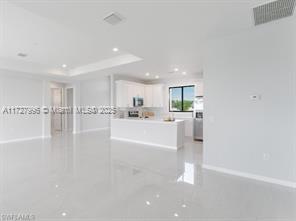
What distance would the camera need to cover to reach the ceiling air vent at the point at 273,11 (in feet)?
A: 7.54

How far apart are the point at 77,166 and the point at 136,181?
153cm

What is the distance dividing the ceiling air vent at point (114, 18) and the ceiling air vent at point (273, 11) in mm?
1995

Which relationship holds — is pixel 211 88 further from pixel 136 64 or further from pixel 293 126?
pixel 136 64

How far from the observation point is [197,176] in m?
3.21

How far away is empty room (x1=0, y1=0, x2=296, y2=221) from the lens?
88.9 inches

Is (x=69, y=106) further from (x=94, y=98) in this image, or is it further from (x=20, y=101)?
(x=20, y=101)

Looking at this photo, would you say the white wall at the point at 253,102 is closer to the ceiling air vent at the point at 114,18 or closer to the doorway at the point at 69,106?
the ceiling air vent at the point at 114,18

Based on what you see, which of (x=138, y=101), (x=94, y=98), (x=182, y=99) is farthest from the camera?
(x=94, y=98)

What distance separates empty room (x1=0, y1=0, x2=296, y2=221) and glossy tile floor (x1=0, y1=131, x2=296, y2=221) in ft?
0.06

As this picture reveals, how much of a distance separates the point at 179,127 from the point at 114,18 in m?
3.64

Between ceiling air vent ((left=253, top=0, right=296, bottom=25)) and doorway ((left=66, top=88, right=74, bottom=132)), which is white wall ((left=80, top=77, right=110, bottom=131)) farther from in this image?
ceiling air vent ((left=253, top=0, right=296, bottom=25))

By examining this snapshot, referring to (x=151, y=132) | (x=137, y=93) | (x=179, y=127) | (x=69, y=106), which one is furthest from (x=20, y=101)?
(x=179, y=127)

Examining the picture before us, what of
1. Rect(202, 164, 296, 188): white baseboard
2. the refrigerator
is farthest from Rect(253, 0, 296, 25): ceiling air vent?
the refrigerator

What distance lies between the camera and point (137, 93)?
779 centimetres
